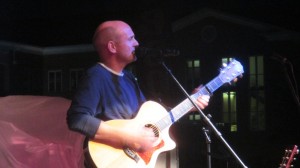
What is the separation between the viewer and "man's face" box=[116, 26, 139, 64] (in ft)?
9.47

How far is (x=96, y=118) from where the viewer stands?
265 centimetres

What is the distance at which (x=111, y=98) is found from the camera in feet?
9.17

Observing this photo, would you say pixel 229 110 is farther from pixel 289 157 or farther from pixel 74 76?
pixel 289 157

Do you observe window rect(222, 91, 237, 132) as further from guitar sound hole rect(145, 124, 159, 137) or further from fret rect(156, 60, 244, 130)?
guitar sound hole rect(145, 124, 159, 137)

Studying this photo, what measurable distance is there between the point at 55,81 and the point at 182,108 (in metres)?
6.72

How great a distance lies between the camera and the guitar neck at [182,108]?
9.48 feet

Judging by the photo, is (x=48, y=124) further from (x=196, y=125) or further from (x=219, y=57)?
(x=219, y=57)

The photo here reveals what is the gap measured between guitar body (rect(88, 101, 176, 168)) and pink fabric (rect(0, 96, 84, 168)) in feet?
3.26

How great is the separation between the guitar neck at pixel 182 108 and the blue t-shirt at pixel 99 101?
22 centimetres

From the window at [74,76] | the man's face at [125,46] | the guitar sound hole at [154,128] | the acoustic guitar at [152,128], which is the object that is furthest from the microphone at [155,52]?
the window at [74,76]

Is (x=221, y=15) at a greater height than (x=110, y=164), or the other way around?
(x=221, y=15)

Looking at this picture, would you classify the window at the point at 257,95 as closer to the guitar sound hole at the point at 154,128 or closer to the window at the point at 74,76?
the window at the point at 74,76

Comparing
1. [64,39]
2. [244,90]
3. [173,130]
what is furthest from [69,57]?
[173,130]

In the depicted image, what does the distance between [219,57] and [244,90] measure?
95 cm
